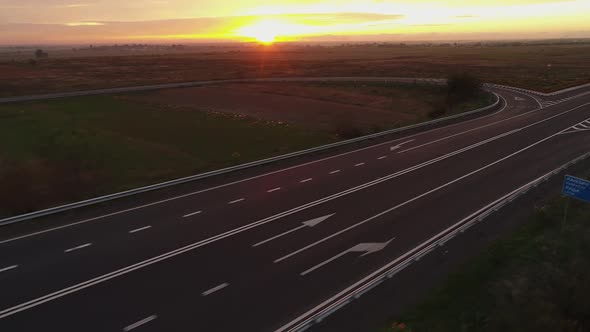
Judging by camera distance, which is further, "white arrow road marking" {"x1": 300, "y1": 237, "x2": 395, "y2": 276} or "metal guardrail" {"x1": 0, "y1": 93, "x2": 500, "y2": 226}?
"metal guardrail" {"x1": 0, "y1": 93, "x2": 500, "y2": 226}

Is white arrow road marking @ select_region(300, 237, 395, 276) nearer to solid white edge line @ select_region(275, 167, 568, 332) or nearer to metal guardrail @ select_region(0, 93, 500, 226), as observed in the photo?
solid white edge line @ select_region(275, 167, 568, 332)

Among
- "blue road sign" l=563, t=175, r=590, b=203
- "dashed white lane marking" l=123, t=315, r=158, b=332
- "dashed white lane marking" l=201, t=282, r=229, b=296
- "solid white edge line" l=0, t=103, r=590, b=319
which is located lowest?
"dashed white lane marking" l=123, t=315, r=158, b=332

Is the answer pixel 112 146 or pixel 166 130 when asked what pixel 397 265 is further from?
pixel 166 130

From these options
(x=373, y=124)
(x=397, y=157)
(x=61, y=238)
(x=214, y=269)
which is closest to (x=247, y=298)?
(x=214, y=269)

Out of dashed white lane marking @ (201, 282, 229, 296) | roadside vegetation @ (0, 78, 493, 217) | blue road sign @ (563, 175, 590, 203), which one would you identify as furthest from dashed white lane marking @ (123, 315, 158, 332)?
blue road sign @ (563, 175, 590, 203)

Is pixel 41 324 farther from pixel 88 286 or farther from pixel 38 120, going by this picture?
pixel 38 120

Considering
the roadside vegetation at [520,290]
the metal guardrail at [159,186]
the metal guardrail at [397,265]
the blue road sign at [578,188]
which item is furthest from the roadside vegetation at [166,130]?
the blue road sign at [578,188]
